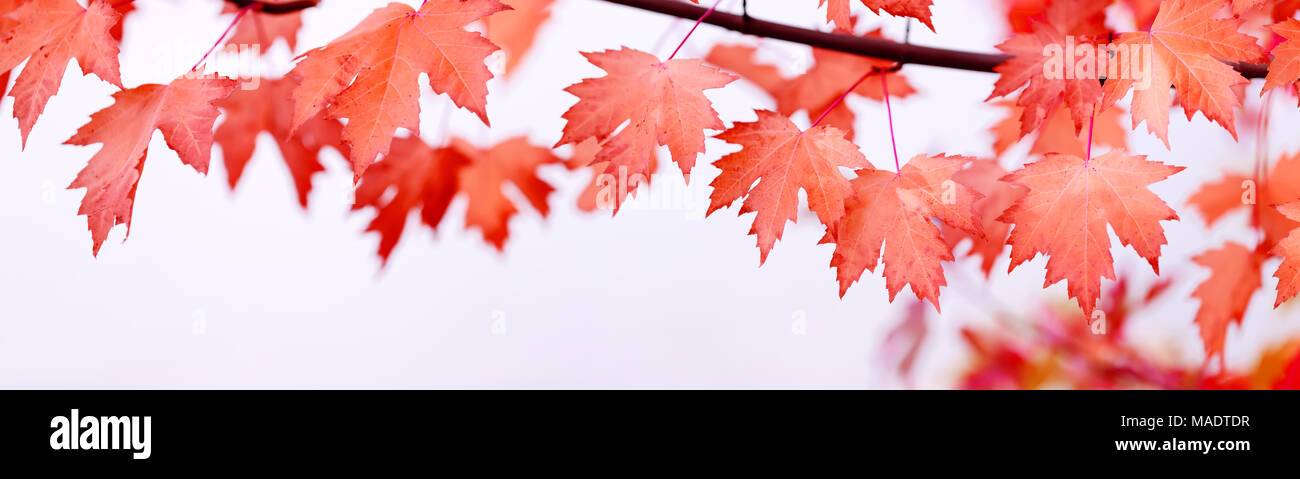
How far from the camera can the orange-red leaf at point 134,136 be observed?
540 millimetres

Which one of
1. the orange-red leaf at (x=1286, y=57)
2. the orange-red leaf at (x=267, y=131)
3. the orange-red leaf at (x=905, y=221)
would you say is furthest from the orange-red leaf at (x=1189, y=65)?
the orange-red leaf at (x=267, y=131)

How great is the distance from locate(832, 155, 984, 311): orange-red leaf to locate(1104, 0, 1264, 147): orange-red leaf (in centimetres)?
12

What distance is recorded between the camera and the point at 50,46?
56 centimetres

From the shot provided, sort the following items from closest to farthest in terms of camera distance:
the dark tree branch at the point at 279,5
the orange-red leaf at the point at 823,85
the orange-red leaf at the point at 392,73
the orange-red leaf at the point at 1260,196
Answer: the orange-red leaf at the point at 392,73 → the dark tree branch at the point at 279,5 → the orange-red leaf at the point at 823,85 → the orange-red leaf at the point at 1260,196

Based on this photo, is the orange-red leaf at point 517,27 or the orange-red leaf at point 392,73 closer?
the orange-red leaf at point 392,73

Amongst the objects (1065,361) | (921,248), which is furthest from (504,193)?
(1065,361)

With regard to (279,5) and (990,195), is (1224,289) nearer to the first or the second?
(990,195)

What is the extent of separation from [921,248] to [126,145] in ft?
1.97

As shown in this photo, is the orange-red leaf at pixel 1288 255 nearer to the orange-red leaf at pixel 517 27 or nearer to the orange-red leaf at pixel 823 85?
the orange-red leaf at pixel 823 85

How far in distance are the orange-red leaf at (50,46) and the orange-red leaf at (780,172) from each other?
0.45 metres

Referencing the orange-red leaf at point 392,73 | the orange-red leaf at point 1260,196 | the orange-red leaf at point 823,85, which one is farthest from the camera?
the orange-red leaf at point 1260,196

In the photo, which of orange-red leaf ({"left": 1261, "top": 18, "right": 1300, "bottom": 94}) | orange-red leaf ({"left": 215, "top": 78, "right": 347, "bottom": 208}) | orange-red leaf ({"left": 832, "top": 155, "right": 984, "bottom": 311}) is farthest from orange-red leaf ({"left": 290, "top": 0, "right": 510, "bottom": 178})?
orange-red leaf ({"left": 1261, "top": 18, "right": 1300, "bottom": 94})

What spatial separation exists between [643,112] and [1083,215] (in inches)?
14.3

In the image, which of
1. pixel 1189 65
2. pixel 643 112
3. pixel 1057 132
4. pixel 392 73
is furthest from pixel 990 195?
pixel 392 73
